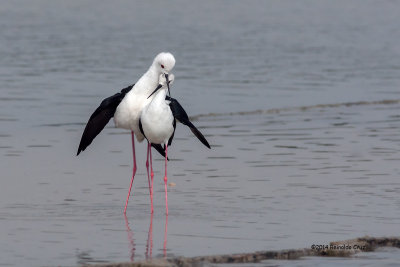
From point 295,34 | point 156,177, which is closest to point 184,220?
point 156,177

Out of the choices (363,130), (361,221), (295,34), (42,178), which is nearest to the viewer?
(361,221)

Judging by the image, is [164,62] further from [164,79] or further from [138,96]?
[138,96]

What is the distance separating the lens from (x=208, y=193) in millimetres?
11102

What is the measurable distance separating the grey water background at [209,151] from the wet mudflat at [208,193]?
0.07 ft

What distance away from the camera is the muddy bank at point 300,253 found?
7.86 m

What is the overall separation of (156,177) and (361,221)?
3.19 metres

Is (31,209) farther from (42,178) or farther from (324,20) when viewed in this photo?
(324,20)

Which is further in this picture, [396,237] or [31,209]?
[31,209]

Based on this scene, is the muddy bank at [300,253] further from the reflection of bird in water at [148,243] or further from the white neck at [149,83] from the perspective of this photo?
the white neck at [149,83]

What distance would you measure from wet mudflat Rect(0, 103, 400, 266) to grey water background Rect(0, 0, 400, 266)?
0.02 metres

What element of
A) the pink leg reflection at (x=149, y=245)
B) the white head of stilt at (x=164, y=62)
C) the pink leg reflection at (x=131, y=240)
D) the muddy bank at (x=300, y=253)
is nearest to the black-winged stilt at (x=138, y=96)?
the white head of stilt at (x=164, y=62)

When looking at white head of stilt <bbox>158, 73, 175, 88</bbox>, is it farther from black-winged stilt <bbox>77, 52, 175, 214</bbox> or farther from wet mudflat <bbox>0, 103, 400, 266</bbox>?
wet mudflat <bbox>0, 103, 400, 266</bbox>

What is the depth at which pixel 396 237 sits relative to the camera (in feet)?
28.3

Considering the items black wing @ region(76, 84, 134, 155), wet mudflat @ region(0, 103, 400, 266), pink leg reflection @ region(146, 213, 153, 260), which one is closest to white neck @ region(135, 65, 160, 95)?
black wing @ region(76, 84, 134, 155)
